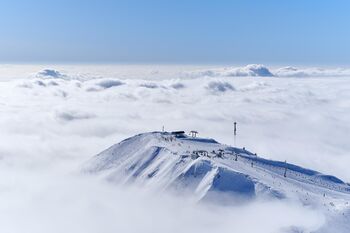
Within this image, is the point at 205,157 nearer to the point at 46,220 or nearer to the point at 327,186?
the point at 327,186

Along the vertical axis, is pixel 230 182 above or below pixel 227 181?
below

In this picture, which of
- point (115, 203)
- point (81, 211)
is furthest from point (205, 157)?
point (81, 211)

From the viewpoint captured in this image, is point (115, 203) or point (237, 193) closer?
point (237, 193)

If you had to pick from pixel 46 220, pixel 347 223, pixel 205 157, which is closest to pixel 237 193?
pixel 205 157

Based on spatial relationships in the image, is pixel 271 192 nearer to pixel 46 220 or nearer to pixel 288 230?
pixel 288 230

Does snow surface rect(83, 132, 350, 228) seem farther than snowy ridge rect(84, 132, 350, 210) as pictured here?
No

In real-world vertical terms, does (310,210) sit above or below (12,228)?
above

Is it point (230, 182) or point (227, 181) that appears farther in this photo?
point (227, 181)

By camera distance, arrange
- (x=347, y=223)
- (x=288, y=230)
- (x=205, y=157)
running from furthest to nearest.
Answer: (x=205, y=157) < (x=347, y=223) < (x=288, y=230)

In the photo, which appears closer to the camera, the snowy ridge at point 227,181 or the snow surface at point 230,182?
the snow surface at point 230,182

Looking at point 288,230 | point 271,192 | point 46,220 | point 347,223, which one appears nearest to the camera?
point 288,230
